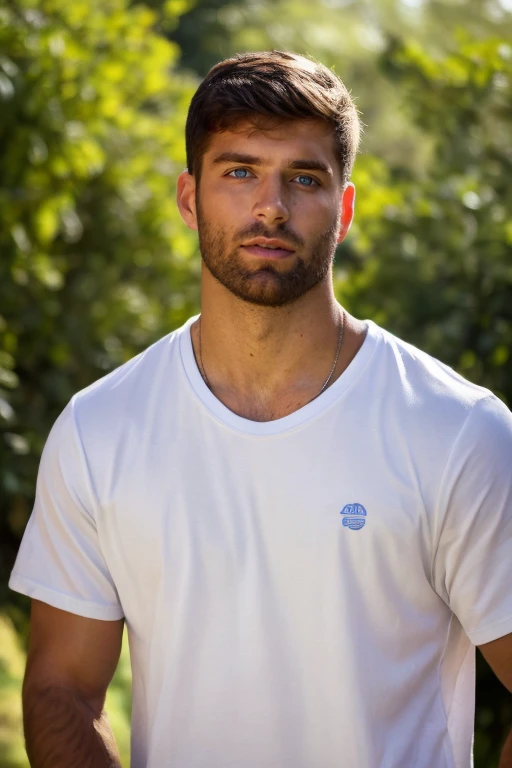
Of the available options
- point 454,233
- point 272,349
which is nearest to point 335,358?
point 272,349

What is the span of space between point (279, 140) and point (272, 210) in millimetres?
164

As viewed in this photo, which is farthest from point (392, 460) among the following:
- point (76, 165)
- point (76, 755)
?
point (76, 165)

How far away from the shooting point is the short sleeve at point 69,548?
2.51 m

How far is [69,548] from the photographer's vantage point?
8.33ft

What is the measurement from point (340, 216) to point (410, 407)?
0.49 meters

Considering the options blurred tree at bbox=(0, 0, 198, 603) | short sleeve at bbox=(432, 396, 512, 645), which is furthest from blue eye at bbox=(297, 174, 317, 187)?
blurred tree at bbox=(0, 0, 198, 603)

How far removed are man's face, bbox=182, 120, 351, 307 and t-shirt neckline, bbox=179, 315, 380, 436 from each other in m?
0.19

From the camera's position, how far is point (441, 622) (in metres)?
2.48

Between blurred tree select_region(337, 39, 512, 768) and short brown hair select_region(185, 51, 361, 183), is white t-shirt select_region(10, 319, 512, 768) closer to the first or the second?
short brown hair select_region(185, 51, 361, 183)

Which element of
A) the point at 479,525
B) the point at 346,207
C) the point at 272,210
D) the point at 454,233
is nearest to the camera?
the point at 479,525

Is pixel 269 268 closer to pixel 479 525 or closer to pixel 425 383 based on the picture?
pixel 425 383

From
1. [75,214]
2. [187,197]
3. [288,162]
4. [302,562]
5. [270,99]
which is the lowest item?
[302,562]

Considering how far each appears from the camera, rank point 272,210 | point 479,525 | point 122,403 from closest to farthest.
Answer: point 479,525, point 272,210, point 122,403

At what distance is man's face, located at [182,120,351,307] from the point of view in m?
2.49
